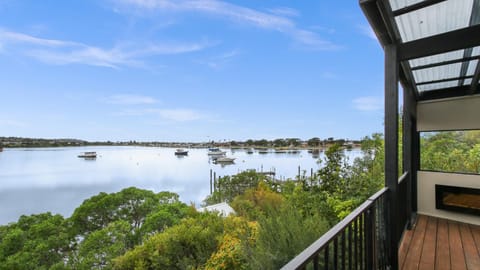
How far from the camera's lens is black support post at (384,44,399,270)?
2.35 m

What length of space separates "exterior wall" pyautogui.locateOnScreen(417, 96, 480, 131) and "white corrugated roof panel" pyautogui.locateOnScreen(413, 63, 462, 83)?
1049 millimetres

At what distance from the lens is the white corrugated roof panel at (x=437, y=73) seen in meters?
3.47

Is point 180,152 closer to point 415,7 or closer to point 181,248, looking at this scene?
point 181,248

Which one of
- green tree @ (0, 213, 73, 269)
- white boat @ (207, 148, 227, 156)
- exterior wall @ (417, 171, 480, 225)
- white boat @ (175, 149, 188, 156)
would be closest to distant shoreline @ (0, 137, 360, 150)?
white boat @ (207, 148, 227, 156)

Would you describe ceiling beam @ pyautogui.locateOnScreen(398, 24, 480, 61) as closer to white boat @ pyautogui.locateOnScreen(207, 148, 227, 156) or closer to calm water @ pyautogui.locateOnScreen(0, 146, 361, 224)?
calm water @ pyautogui.locateOnScreen(0, 146, 361, 224)

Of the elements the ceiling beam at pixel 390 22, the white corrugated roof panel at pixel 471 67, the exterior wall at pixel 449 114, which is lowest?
the exterior wall at pixel 449 114

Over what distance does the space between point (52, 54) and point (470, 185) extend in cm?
2084

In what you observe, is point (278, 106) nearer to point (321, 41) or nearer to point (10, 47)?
point (321, 41)

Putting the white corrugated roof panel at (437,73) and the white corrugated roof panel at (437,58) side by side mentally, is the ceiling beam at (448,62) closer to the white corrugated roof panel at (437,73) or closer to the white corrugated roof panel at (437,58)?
the white corrugated roof panel at (437,58)

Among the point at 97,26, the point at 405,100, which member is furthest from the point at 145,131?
the point at 405,100

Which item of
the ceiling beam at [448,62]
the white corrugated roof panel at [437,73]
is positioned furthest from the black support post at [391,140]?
the white corrugated roof panel at [437,73]

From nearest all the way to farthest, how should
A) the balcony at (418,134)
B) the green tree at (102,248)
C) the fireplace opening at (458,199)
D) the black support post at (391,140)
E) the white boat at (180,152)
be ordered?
the balcony at (418,134) → the black support post at (391,140) → the fireplace opening at (458,199) → the green tree at (102,248) → the white boat at (180,152)

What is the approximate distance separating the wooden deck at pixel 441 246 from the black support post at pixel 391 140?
0.61 m

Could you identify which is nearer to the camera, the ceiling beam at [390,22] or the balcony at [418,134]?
the balcony at [418,134]
